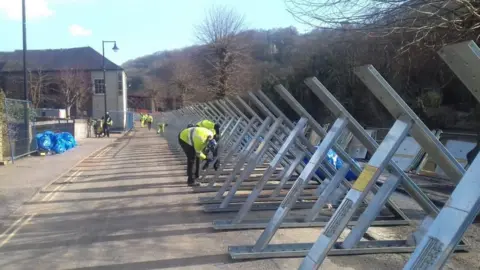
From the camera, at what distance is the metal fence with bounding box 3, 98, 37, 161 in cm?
1536

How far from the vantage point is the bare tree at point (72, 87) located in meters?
55.9

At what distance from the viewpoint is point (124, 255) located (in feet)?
17.8

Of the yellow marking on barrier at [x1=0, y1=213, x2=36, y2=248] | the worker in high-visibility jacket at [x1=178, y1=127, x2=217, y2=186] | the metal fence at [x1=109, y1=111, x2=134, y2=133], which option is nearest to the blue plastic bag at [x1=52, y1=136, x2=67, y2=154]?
the worker in high-visibility jacket at [x1=178, y1=127, x2=217, y2=186]

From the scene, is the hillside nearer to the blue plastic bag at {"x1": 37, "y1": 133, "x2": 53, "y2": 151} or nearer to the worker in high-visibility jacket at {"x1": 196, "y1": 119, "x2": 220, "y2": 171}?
the worker in high-visibility jacket at {"x1": 196, "y1": 119, "x2": 220, "y2": 171}

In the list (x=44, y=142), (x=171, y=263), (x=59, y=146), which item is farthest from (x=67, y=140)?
(x=171, y=263)

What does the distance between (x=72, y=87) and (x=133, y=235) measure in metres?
53.9

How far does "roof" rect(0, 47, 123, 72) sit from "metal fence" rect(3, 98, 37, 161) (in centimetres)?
4398

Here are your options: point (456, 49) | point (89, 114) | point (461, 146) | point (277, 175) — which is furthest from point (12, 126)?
point (89, 114)

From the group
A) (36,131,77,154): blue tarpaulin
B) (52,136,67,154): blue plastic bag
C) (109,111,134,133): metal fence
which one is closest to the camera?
(36,131,77,154): blue tarpaulin

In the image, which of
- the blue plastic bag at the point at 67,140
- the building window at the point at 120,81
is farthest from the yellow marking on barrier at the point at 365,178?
the building window at the point at 120,81

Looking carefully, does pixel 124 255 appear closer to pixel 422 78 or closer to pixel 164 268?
pixel 164 268

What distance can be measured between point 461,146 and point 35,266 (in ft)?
35.9

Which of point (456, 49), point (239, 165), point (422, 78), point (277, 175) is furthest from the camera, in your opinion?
point (422, 78)

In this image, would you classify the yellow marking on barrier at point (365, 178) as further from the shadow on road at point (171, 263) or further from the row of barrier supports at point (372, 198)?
the shadow on road at point (171, 263)
